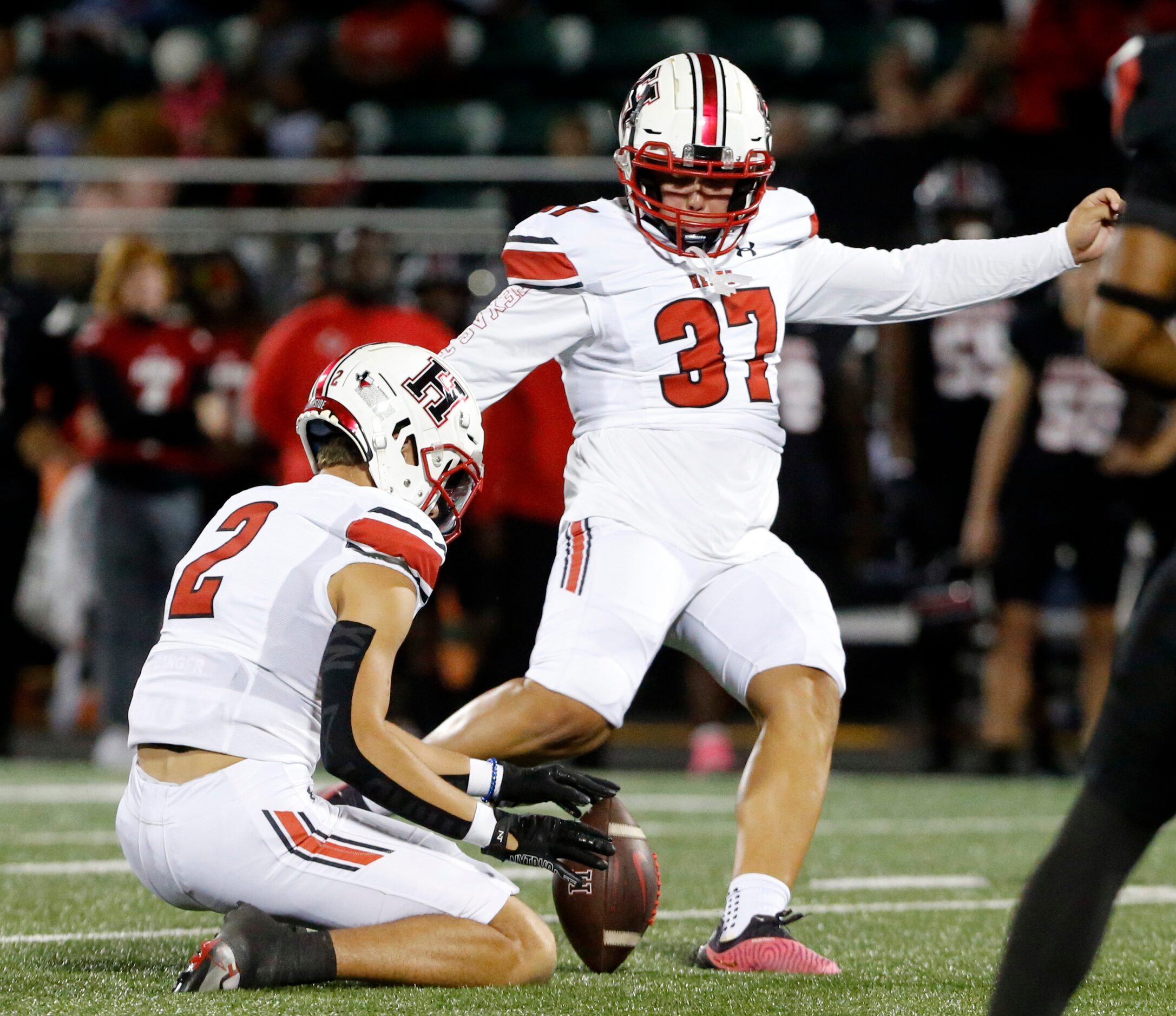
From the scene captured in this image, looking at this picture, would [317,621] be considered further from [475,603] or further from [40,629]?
[40,629]

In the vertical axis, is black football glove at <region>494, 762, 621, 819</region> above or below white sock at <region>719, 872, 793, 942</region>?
above

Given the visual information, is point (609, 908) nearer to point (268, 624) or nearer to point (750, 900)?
point (750, 900)

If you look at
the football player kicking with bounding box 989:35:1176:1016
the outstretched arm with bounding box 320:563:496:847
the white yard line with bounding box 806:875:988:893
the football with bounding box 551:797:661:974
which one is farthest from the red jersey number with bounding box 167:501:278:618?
the white yard line with bounding box 806:875:988:893

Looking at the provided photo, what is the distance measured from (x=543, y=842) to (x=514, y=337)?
1144mm

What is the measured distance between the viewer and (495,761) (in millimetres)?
2965

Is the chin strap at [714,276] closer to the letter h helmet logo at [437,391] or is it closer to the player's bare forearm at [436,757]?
the letter h helmet logo at [437,391]

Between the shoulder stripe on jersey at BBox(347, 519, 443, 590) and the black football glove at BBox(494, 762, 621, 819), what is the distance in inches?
13.2

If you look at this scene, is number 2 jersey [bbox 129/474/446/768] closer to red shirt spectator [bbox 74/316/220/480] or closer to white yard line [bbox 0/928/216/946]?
white yard line [bbox 0/928/216/946]

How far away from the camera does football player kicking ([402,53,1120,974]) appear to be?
3.47 meters

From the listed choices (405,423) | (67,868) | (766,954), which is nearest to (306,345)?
(67,868)

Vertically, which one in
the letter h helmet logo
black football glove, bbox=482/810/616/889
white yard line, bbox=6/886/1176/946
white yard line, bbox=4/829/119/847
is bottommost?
white yard line, bbox=4/829/119/847

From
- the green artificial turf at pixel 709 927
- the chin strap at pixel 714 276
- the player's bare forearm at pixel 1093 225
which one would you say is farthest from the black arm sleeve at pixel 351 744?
the player's bare forearm at pixel 1093 225

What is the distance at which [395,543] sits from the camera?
2934 mm

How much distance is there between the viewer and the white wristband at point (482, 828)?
285 centimetres
